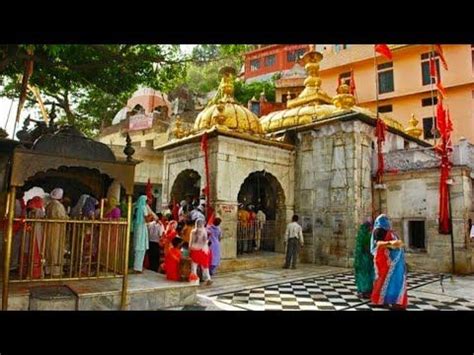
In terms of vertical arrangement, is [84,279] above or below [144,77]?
below

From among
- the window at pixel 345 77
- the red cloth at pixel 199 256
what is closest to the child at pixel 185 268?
the red cloth at pixel 199 256

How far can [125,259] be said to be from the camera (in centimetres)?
512

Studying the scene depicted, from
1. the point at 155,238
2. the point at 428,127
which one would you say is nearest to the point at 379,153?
the point at 155,238

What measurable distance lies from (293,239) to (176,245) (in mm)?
4060

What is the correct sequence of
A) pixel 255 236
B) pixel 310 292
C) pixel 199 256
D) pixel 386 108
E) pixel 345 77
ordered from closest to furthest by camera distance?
pixel 310 292, pixel 199 256, pixel 255 236, pixel 386 108, pixel 345 77

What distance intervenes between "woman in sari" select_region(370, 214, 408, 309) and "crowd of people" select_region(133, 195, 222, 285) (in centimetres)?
301

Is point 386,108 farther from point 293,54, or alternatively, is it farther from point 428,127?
point 293,54

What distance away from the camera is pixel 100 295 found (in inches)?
187

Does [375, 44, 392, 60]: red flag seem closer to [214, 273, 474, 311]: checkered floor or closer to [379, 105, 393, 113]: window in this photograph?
[214, 273, 474, 311]: checkered floor

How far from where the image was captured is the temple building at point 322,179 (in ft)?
31.7
